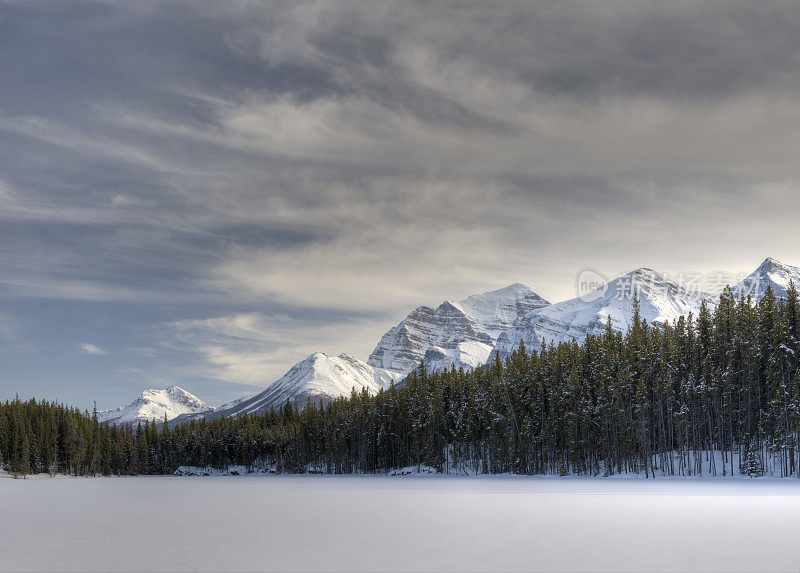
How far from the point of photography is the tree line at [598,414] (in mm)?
76750

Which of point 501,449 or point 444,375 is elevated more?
point 444,375

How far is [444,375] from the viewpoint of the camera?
133 metres

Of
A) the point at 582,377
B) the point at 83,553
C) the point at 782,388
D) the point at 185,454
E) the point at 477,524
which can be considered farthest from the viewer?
the point at 185,454

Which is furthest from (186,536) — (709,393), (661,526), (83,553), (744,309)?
(744,309)

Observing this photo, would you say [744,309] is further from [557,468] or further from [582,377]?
[557,468]

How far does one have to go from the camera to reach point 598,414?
90438 millimetres

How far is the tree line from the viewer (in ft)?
252

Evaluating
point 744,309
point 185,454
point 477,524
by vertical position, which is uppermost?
point 744,309

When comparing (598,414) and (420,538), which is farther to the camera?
(598,414)

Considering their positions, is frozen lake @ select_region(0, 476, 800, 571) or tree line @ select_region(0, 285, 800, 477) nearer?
frozen lake @ select_region(0, 476, 800, 571)

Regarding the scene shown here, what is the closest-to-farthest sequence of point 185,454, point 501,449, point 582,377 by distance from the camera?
point 582,377 → point 501,449 → point 185,454

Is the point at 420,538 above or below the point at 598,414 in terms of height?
above

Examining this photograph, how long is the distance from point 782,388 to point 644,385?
1536 cm

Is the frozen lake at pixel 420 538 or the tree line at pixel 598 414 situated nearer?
the frozen lake at pixel 420 538
